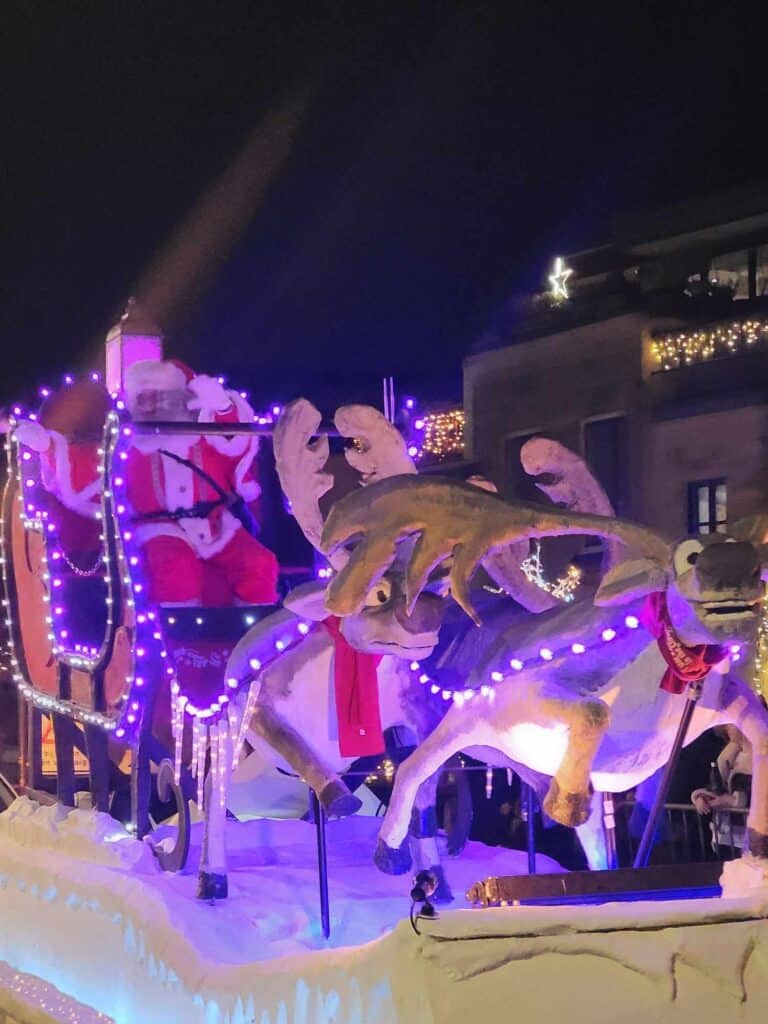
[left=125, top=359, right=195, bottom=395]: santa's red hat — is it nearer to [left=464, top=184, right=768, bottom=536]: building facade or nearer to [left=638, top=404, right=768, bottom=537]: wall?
[left=638, top=404, right=768, bottom=537]: wall

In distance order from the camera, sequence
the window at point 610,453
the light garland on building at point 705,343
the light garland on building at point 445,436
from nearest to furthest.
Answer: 1. the light garland on building at point 705,343
2. the window at point 610,453
3. the light garland on building at point 445,436

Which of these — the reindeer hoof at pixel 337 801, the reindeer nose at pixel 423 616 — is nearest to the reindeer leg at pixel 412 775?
the reindeer hoof at pixel 337 801

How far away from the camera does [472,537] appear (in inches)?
166

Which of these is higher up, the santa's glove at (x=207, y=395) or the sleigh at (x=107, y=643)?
the santa's glove at (x=207, y=395)

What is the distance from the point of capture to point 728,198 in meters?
14.8

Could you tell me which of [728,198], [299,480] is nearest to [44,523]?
[299,480]

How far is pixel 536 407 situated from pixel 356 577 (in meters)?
12.5

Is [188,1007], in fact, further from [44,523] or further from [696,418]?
[696,418]

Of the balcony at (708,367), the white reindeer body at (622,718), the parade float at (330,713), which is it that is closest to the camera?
the parade float at (330,713)

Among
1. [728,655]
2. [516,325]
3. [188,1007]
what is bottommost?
[188,1007]

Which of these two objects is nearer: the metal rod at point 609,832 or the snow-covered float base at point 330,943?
the snow-covered float base at point 330,943

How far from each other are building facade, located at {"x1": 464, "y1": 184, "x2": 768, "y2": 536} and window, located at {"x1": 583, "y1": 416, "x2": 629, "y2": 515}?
18 mm

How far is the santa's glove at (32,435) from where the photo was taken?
6938 millimetres

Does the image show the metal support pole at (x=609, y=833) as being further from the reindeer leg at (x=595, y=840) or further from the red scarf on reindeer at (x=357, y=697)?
the red scarf on reindeer at (x=357, y=697)
